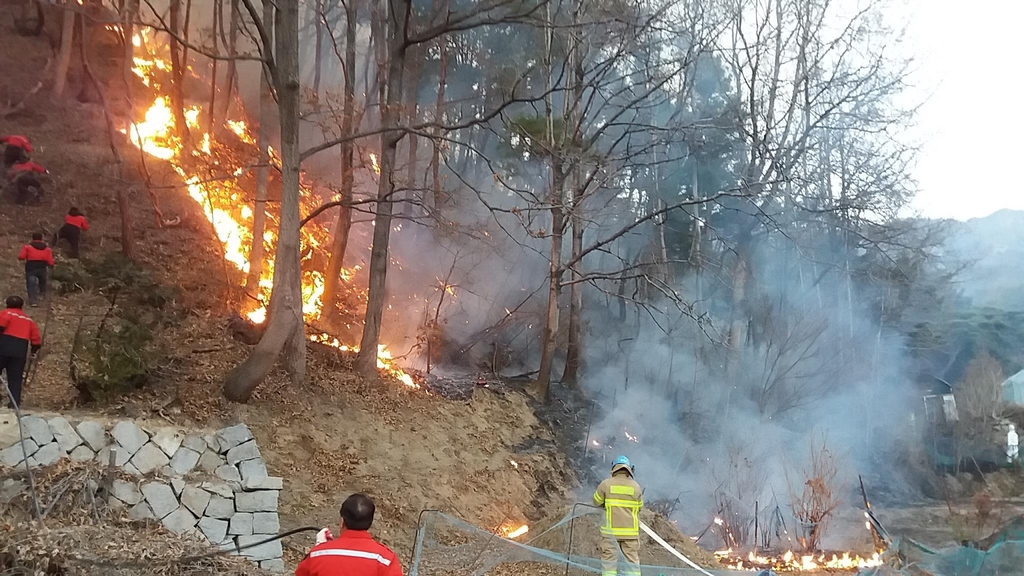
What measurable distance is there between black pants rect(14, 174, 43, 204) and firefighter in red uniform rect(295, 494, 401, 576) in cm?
1489

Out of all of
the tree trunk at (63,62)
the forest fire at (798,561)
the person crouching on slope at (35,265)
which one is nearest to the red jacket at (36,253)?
the person crouching on slope at (35,265)

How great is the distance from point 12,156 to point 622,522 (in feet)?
51.3

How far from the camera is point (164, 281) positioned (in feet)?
46.1

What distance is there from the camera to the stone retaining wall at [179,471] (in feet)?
23.8

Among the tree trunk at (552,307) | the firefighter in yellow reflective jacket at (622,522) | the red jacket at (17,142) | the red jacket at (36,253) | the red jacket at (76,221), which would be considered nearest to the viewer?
the firefighter in yellow reflective jacket at (622,522)

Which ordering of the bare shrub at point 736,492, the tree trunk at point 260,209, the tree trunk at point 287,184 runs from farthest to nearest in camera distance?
the tree trunk at point 260,209, the bare shrub at point 736,492, the tree trunk at point 287,184

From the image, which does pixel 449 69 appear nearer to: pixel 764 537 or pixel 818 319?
pixel 818 319

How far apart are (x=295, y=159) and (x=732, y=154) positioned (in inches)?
889

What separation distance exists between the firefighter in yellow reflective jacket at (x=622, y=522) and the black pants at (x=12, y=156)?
1521 centimetres

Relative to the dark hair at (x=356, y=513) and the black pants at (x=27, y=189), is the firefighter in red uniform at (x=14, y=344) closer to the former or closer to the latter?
the dark hair at (x=356, y=513)

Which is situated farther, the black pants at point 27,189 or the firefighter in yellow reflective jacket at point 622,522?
the black pants at point 27,189

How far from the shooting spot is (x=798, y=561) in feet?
42.4

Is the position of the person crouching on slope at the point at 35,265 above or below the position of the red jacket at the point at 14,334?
above

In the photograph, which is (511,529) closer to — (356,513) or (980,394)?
(356,513)
